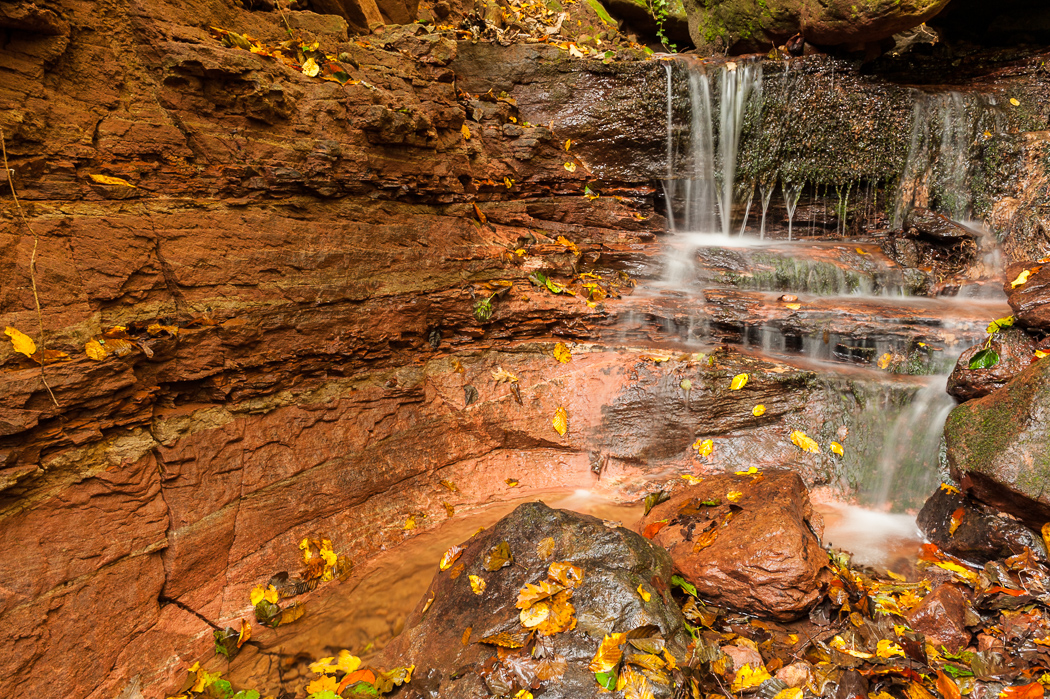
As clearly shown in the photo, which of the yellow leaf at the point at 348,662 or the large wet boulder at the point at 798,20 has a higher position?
the large wet boulder at the point at 798,20

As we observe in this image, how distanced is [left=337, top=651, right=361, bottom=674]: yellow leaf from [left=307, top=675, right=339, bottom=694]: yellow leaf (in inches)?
2.9

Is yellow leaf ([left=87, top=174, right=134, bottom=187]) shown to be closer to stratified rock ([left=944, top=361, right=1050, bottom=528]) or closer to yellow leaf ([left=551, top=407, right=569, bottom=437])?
yellow leaf ([left=551, top=407, right=569, bottom=437])

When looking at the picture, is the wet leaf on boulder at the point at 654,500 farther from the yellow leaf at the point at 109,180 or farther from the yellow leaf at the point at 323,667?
the yellow leaf at the point at 109,180

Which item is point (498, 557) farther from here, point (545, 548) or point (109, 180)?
point (109, 180)

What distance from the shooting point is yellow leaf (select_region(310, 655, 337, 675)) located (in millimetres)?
2738

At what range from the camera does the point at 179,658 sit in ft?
9.21

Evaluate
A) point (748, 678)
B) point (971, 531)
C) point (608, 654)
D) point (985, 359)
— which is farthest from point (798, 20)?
point (608, 654)

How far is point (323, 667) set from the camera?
2.76 metres

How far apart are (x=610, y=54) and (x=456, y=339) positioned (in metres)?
5.02

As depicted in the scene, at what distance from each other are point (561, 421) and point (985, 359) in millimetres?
3648

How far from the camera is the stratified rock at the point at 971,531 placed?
128 inches

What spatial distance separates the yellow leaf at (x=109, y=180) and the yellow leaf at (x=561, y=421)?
3.58 metres

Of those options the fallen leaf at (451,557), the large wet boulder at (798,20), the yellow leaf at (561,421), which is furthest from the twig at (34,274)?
the large wet boulder at (798,20)

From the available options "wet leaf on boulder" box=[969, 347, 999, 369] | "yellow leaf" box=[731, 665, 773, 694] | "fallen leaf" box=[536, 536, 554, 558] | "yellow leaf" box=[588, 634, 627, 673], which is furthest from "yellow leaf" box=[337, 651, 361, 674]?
"wet leaf on boulder" box=[969, 347, 999, 369]
